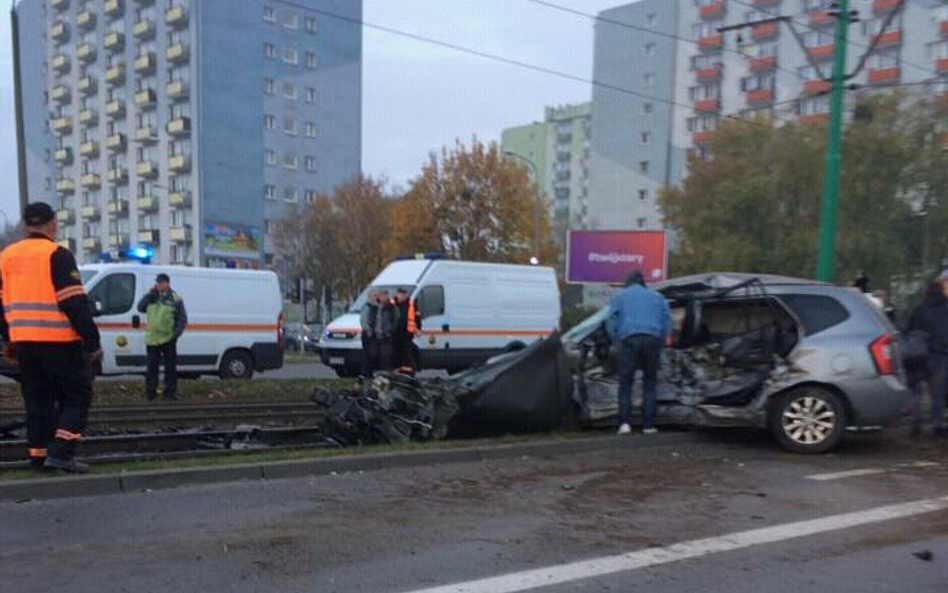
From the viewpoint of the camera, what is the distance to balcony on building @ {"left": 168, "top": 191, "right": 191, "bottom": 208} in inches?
2411

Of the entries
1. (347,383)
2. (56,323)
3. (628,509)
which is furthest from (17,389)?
(628,509)

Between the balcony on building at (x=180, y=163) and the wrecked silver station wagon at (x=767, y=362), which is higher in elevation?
the balcony on building at (x=180, y=163)

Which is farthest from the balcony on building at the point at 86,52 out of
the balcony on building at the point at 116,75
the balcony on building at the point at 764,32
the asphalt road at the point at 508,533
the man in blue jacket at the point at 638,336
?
the asphalt road at the point at 508,533

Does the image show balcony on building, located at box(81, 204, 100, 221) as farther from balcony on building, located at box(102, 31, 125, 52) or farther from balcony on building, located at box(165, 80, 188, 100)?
balcony on building, located at box(165, 80, 188, 100)

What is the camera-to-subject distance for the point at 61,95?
73.1m

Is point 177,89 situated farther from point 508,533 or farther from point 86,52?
point 508,533

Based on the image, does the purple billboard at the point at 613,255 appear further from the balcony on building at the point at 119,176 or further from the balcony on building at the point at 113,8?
the balcony on building at the point at 113,8

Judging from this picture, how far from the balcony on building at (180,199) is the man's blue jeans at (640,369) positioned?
189 feet

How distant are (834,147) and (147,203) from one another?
61.6 meters

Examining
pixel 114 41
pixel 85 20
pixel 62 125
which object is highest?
pixel 85 20

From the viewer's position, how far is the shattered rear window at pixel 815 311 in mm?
8227

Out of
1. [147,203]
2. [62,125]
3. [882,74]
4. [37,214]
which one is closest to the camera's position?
[37,214]

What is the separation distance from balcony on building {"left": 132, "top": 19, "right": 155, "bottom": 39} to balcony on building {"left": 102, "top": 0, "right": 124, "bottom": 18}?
284 cm

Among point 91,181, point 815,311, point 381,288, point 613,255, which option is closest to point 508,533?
point 815,311
